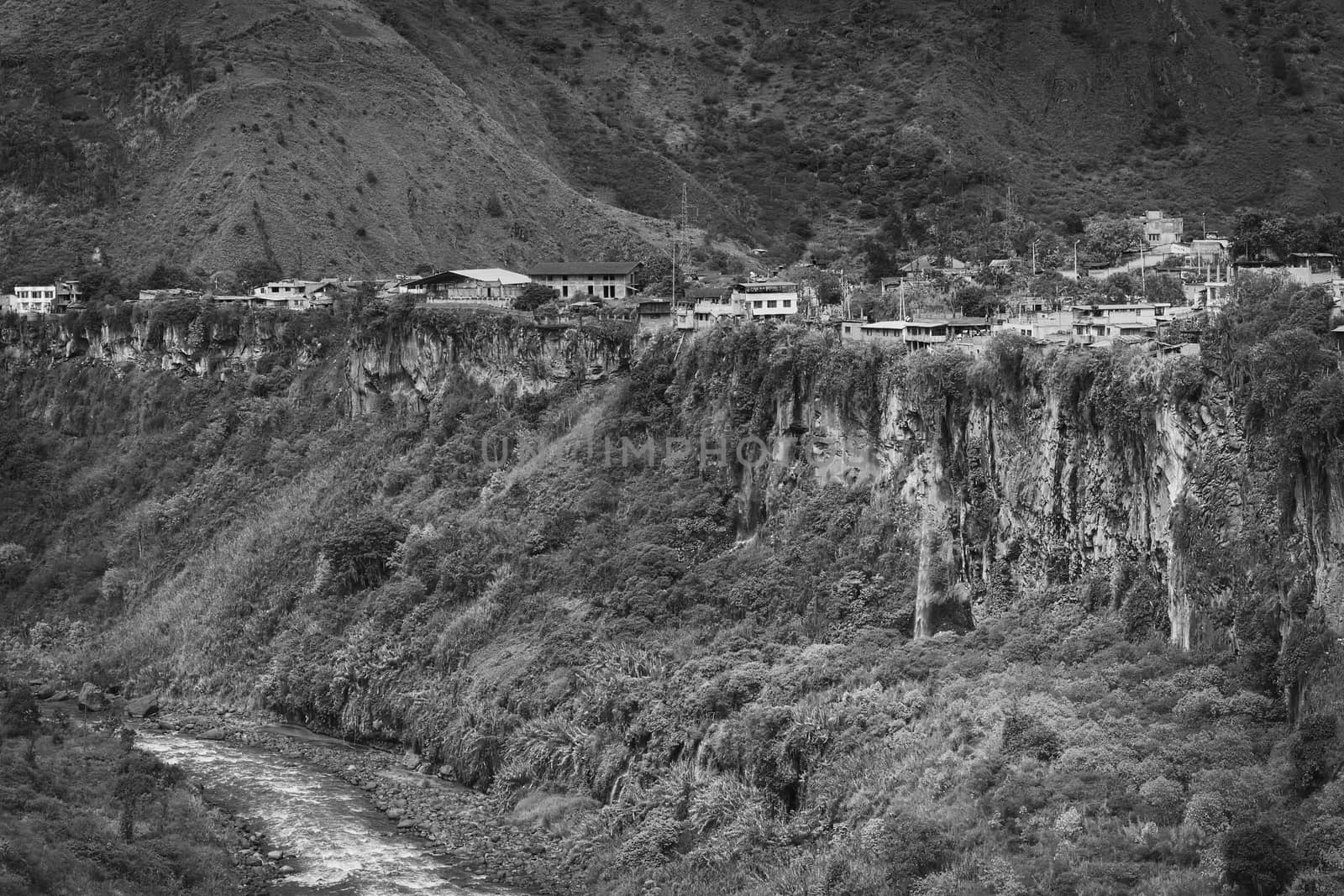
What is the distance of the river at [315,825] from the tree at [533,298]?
31.4 metres

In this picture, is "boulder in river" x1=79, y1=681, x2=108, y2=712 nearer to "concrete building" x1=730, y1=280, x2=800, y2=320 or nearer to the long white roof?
"concrete building" x1=730, y1=280, x2=800, y2=320

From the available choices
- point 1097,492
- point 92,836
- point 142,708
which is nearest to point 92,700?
point 142,708

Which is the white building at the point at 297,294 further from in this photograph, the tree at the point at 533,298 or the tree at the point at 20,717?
the tree at the point at 20,717

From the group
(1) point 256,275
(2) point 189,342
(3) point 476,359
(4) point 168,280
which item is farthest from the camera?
(4) point 168,280

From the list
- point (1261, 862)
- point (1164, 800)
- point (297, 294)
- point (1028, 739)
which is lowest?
point (1261, 862)

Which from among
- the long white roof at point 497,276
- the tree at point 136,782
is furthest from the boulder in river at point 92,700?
the long white roof at point 497,276

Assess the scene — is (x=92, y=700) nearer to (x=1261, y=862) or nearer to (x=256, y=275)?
(x=256, y=275)

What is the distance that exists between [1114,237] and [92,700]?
58575 mm

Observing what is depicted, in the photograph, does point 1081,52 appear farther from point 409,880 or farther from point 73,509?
point 409,880

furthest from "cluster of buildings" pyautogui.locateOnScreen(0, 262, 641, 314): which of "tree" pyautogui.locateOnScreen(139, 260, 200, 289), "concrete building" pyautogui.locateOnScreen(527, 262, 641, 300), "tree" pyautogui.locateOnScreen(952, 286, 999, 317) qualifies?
"tree" pyautogui.locateOnScreen(952, 286, 999, 317)

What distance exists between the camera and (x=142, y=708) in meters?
65.3

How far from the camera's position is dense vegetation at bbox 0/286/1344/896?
3822 centimetres

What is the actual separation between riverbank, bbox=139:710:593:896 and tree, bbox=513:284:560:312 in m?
28.2

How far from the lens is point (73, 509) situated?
8688cm
